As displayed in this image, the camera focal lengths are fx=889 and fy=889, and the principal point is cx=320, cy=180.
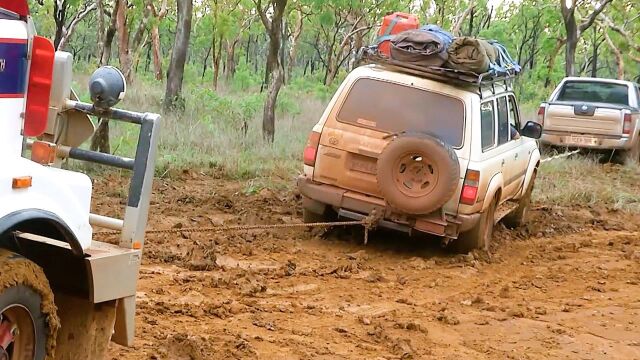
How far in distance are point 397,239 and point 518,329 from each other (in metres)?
2.80

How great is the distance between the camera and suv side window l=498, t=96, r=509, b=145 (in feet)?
28.7

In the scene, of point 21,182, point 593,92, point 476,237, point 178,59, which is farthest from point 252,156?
point 21,182

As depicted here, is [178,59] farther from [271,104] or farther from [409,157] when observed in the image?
[409,157]

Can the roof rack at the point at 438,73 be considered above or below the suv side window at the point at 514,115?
above

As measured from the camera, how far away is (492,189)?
811 centimetres

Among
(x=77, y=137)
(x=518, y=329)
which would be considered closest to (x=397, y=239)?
(x=518, y=329)

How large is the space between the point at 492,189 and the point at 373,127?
1233 millimetres

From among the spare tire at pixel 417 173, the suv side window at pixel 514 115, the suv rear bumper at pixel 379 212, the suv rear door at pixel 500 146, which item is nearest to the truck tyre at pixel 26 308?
the spare tire at pixel 417 173

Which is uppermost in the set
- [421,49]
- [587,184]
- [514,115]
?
[421,49]

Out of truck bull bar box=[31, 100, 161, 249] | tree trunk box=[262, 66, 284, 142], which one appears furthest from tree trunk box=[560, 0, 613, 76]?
truck bull bar box=[31, 100, 161, 249]

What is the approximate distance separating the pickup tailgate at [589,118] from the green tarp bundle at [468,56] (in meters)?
7.73

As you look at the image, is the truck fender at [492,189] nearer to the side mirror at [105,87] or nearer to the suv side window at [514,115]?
the suv side window at [514,115]

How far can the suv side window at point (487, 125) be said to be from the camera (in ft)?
26.5

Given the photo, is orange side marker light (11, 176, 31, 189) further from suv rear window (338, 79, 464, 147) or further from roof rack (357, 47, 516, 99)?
roof rack (357, 47, 516, 99)
